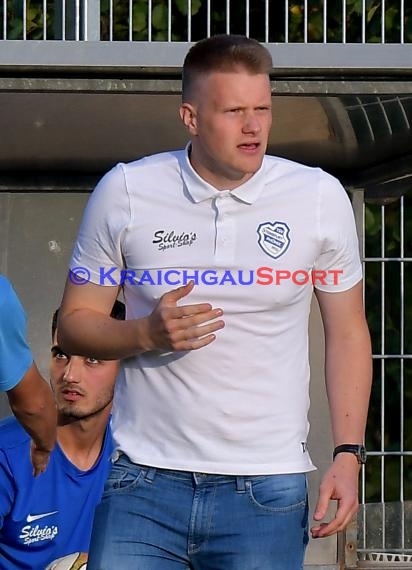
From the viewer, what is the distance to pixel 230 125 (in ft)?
11.5

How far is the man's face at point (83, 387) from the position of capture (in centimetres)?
521

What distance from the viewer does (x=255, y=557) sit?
3414 mm

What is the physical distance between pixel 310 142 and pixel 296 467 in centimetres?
240

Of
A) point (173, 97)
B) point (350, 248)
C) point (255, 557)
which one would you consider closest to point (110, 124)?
point (173, 97)

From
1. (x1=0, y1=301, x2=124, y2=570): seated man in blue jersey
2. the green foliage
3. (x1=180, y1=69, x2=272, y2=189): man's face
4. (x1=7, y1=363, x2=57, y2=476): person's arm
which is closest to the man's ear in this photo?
(x1=180, y1=69, x2=272, y2=189): man's face

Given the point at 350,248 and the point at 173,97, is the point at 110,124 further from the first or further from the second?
the point at 350,248

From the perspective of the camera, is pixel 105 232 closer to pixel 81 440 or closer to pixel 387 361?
pixel 81 440

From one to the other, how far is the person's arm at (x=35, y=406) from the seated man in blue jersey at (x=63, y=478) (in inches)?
36.5

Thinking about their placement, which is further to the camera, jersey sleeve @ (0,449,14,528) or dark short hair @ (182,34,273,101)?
jersey sleeve @ (0,449,14,528)

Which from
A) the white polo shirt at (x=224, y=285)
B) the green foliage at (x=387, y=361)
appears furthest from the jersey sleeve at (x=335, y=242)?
the green foliage at (x=387, y=361)

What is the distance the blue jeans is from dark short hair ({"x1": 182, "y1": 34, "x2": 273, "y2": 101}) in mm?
990

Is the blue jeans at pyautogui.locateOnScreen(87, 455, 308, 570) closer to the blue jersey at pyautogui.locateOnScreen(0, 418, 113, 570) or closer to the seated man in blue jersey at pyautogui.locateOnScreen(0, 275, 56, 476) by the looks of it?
the seated man in blue jersey at pyautogui.locateOnScreen(0, 275, 56, 476)

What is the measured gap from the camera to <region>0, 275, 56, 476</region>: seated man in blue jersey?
11.6 ft

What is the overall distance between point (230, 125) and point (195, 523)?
3.20ft
